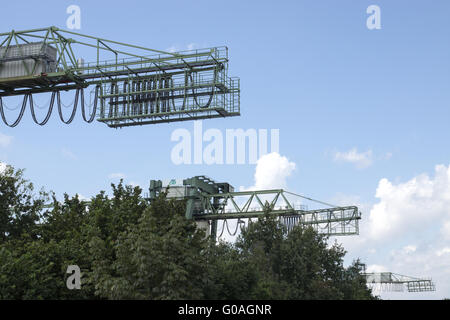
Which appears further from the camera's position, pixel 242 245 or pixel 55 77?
pixel 242 245

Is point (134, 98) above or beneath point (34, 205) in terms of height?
above

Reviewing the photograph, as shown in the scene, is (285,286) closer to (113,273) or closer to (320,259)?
(320,259)

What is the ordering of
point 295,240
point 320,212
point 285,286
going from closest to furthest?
1. point 285,286
2. point 295,240
3. point 320,212

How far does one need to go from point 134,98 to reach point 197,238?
16.6m

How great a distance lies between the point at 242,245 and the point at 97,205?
66.2 feet

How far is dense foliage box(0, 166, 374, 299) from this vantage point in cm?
3250

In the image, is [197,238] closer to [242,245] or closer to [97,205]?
[97,205]

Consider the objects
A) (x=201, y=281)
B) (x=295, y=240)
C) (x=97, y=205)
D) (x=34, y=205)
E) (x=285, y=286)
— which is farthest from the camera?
(x=295, y=240)

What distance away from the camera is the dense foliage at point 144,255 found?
32500 mm

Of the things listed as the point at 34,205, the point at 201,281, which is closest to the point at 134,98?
the point at 34,205

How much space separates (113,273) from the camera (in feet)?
121

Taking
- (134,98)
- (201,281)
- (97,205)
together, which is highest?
(134,98)

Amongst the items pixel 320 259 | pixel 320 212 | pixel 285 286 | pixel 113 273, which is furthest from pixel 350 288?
pixel 113 273

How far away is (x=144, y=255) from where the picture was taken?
105ft
